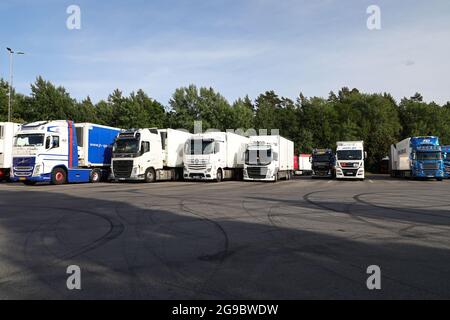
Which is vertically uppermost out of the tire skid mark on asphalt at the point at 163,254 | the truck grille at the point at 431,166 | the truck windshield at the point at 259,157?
the truck windshield at the point at 259,157

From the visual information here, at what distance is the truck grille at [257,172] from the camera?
26.8m

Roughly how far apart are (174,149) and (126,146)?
13.8 feet

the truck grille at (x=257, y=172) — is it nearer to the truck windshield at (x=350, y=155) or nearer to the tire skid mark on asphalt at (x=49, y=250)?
the truck windshield at (x=350, y=155)

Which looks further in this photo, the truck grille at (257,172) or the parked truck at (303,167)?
the parked truck at (303,167)

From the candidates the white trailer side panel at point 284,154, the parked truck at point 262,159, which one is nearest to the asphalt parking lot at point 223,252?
the parked truck at point 262,159

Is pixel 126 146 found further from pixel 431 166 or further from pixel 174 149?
pixel 431 166

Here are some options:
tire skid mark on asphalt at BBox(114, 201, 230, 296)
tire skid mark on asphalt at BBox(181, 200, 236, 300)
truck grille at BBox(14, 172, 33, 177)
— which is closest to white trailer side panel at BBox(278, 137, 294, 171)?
truck grille at BBox(14, 172, 33, 177)

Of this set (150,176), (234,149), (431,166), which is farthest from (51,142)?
(431,166)

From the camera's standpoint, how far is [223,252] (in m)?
6.28

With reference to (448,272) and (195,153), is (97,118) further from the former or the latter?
(448,272)

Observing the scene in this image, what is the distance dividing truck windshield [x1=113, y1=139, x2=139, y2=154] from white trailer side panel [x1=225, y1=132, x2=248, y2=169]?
22.2 ft

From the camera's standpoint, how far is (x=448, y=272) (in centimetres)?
522

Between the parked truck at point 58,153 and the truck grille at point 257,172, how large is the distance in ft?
33.4
